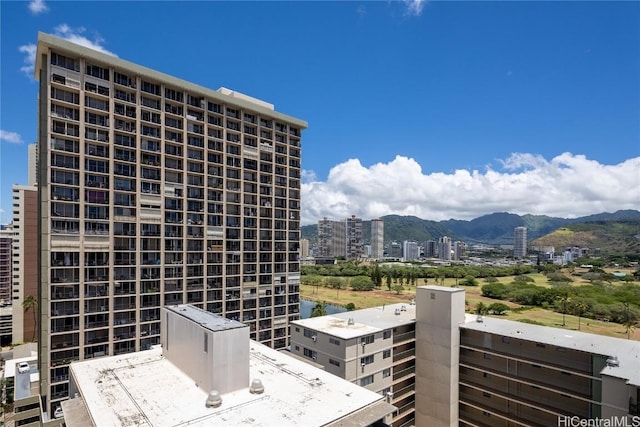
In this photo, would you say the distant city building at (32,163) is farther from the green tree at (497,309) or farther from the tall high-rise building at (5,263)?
the green tree at (497,309)

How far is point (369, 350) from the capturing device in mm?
27859

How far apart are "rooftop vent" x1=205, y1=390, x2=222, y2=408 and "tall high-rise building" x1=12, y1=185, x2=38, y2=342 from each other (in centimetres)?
6093

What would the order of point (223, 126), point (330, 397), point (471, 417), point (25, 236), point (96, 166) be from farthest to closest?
1. point (25, 236)
2. point (223, 126)
3. point (96, 166)
4. point (471, 417)
5. point (330, 397)

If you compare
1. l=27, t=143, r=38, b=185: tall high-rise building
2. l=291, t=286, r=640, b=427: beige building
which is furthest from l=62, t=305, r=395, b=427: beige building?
l=27, t=143, r=38, b=185: tall high-rise building

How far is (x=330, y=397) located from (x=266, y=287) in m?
28.0

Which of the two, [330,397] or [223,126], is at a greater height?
[223,126]

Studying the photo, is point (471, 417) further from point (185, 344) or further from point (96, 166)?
point (96, 166)

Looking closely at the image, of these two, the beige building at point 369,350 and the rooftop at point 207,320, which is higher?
the rooftop at point 207,320

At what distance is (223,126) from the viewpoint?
41781mm

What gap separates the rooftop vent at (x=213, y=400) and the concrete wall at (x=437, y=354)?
65.0 feet

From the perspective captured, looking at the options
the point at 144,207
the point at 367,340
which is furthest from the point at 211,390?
the point at 144,207

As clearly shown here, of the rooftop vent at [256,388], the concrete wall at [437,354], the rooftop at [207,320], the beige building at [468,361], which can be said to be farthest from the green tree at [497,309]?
the rooftop at [207,320]

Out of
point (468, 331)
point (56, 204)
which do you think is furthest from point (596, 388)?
point (56, 204)

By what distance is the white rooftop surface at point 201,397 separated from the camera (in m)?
16.2
